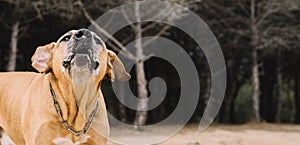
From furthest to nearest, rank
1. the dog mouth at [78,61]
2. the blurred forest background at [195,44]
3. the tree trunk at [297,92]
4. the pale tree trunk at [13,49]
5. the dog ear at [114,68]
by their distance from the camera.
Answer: the tree trunk at [297,92]
the pale tree trunk at [13,49]
the blurred forest background at [195,44]
the dog ear at [114,68]
the dog mouth at [78,61]

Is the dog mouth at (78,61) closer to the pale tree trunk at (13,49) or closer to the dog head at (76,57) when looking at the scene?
the dog head at (76,57)

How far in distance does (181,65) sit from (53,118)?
10.0 meters

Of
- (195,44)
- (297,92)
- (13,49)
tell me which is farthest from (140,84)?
(297,92)

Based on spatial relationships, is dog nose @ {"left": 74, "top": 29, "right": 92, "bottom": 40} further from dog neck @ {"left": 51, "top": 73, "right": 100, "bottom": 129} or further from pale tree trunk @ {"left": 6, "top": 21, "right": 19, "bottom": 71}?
pale tree trunk @ {"left": 6, "top": 21, "right": 19, "bottom": 71}

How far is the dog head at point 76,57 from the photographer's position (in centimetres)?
362

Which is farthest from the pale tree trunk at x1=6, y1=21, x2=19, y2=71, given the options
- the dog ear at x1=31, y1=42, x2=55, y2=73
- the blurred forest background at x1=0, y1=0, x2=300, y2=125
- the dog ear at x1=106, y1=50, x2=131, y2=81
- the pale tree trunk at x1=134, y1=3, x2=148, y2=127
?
the dog ear at x1=31, y1=42, x2=55, y2=73

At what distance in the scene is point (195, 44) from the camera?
20.1m

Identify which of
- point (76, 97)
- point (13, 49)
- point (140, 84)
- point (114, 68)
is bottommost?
point (76, 97)

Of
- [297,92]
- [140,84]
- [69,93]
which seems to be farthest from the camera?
[297,92]

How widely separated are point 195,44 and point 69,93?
53.9 ft

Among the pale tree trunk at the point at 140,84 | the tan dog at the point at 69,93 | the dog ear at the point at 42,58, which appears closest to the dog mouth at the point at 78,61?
the tan dog at the point at 69,93

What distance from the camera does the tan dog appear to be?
367cm

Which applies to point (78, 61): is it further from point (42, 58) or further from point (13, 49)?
point (13, 49)

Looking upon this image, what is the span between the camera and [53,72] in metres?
3.96
